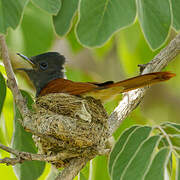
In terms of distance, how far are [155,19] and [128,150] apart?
44.1 inches

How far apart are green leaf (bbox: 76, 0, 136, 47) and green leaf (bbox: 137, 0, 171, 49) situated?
0.12 metres

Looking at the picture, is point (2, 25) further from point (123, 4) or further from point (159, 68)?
point (159, 68)

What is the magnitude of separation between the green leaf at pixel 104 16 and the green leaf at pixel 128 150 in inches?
32.8

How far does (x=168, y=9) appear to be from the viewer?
3471 mm

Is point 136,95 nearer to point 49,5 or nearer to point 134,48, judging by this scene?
point 134,48

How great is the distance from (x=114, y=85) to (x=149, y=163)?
1086 mm

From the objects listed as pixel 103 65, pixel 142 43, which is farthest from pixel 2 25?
pixel 103 65

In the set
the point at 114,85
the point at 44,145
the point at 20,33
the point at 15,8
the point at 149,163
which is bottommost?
the point at 149,163

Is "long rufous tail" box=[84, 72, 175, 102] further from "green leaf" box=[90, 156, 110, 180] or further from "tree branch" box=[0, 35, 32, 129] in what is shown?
"tree branch" box=[0, 35, 32, 129]

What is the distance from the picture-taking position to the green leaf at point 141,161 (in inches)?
123

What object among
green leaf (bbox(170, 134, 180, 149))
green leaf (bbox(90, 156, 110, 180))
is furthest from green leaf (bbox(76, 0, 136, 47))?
green leaf (bbox(90, 156, 110, 180))

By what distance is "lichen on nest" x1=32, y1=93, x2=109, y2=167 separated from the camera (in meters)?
3.73

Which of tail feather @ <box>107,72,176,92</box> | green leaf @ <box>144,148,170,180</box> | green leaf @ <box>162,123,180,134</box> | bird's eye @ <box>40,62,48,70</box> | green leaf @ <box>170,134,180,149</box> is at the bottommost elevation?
green leaf @ <box>144,148,170,180</box>

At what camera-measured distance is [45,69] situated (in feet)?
17.1
